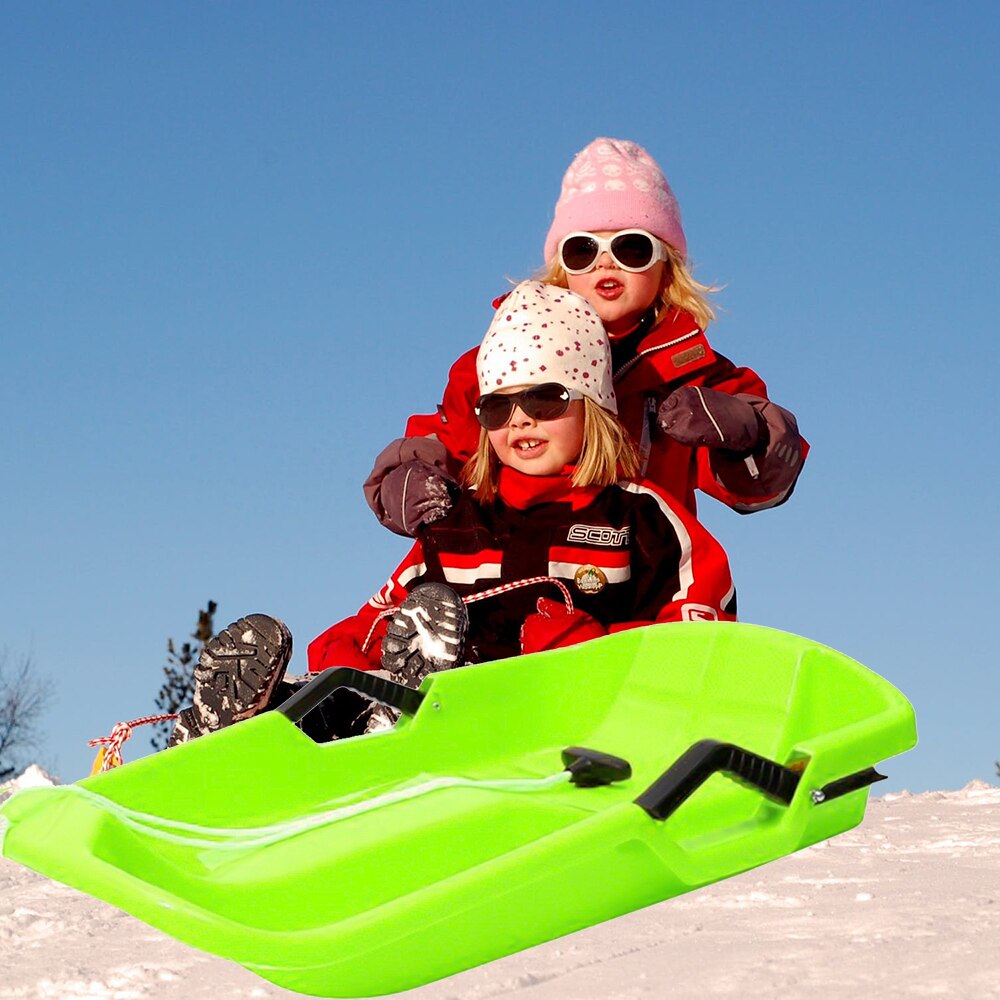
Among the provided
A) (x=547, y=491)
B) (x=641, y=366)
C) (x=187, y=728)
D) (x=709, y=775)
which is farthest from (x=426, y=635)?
(x=641, y=366)

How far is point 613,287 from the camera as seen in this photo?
181 inches

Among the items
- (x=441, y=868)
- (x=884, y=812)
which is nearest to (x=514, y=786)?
(x=441, y=868)

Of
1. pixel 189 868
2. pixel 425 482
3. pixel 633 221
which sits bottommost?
pixel 189 868

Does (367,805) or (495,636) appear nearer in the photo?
(367,805)

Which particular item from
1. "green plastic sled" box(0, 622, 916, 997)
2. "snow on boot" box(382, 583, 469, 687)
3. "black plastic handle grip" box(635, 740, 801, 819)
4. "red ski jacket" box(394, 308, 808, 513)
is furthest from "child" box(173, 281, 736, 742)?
"black plastic handle grip" box(635, 740, 801, 819)

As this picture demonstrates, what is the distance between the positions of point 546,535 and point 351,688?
798 millimetres

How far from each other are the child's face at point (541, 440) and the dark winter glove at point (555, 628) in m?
0.39

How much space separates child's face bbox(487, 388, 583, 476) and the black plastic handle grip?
4.07 feet

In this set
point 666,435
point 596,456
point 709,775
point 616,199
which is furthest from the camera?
point 616,199

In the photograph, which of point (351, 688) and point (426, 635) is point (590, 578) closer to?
point (426, 635)

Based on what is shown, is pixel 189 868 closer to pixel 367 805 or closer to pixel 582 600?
pixel 367 805

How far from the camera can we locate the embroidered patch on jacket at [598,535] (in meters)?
3.98

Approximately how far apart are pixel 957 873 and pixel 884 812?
1386 mm

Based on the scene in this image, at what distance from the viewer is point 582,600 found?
400 centimetres
